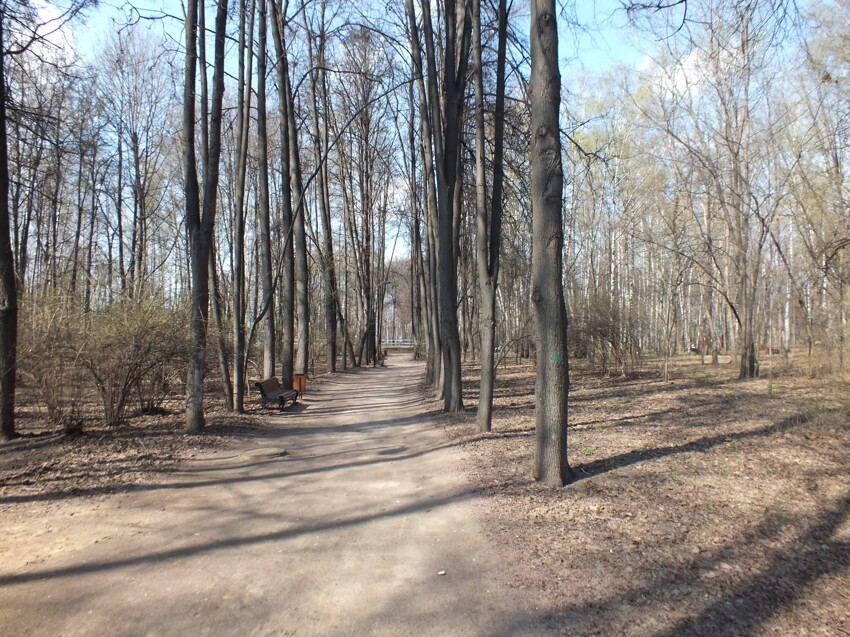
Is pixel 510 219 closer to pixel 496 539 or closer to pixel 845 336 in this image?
pixel 845 336

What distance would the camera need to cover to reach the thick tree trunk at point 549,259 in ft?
19.4

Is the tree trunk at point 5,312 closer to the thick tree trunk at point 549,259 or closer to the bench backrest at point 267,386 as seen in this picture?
the bench backrest at point 267,386

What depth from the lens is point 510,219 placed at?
1310cm

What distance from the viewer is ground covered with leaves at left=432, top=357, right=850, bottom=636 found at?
338cm

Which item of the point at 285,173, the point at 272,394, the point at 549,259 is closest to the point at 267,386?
the point at 272,394

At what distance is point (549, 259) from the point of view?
19.5 ft

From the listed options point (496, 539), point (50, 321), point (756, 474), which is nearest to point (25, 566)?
point (496, 539)

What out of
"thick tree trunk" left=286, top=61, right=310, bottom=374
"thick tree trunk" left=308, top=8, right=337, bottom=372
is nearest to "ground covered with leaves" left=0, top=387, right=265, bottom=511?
"thick tree trunk" left=286, top=61, right=310, bottom=374

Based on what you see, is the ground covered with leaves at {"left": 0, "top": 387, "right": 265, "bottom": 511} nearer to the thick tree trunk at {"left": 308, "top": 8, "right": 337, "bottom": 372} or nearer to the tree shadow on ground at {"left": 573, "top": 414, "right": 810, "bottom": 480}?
the tree shadow on ground at {"left": 573, "top": 414, "right": 810, "bottom": 480}

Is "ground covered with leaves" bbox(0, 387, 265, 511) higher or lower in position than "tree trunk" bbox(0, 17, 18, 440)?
lower

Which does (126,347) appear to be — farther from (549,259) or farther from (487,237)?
(549,259)

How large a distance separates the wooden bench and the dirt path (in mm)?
5362

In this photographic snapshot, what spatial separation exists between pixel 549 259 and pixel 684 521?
2844 millimetres

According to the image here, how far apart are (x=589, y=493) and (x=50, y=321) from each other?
26.9 ft
